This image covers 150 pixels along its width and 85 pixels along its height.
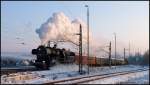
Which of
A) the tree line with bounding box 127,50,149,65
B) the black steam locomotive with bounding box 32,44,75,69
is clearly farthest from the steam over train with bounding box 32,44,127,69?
the tree line with bounding box 127,50,149,65

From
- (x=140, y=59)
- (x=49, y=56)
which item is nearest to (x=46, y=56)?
(x=49, y=56)

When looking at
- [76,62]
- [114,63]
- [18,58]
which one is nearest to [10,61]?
[18,58]

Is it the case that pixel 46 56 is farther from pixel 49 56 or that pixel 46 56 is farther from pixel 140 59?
pixel 140 59

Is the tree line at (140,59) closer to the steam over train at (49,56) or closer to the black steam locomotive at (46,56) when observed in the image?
the steam over train at (49,56)

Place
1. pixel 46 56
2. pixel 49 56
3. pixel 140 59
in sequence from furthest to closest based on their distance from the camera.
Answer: pixel 140 59 < pixel 49 56 < pixel 46 56

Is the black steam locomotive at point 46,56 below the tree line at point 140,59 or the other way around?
the other way around

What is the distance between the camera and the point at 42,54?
4512 centimetres

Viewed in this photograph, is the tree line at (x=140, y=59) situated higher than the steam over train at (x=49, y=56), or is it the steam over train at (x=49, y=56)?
the steam over train at (x=49, y=56)

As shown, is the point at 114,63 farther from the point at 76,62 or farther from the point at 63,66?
the point at 63,66

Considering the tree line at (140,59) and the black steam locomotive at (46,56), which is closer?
the black steam locomotive at (46,56)

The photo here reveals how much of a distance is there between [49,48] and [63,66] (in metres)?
3.66

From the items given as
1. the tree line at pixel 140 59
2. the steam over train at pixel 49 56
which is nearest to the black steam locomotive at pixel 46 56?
the steam over train at pixel 49 56

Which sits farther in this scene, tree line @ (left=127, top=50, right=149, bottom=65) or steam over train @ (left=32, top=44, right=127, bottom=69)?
tree line @ (left=127, top=50, right=149, bottom=65)

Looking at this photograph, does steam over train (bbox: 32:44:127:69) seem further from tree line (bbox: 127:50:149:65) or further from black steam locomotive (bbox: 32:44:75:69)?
tree line (bbox: 127:50:149:65)
